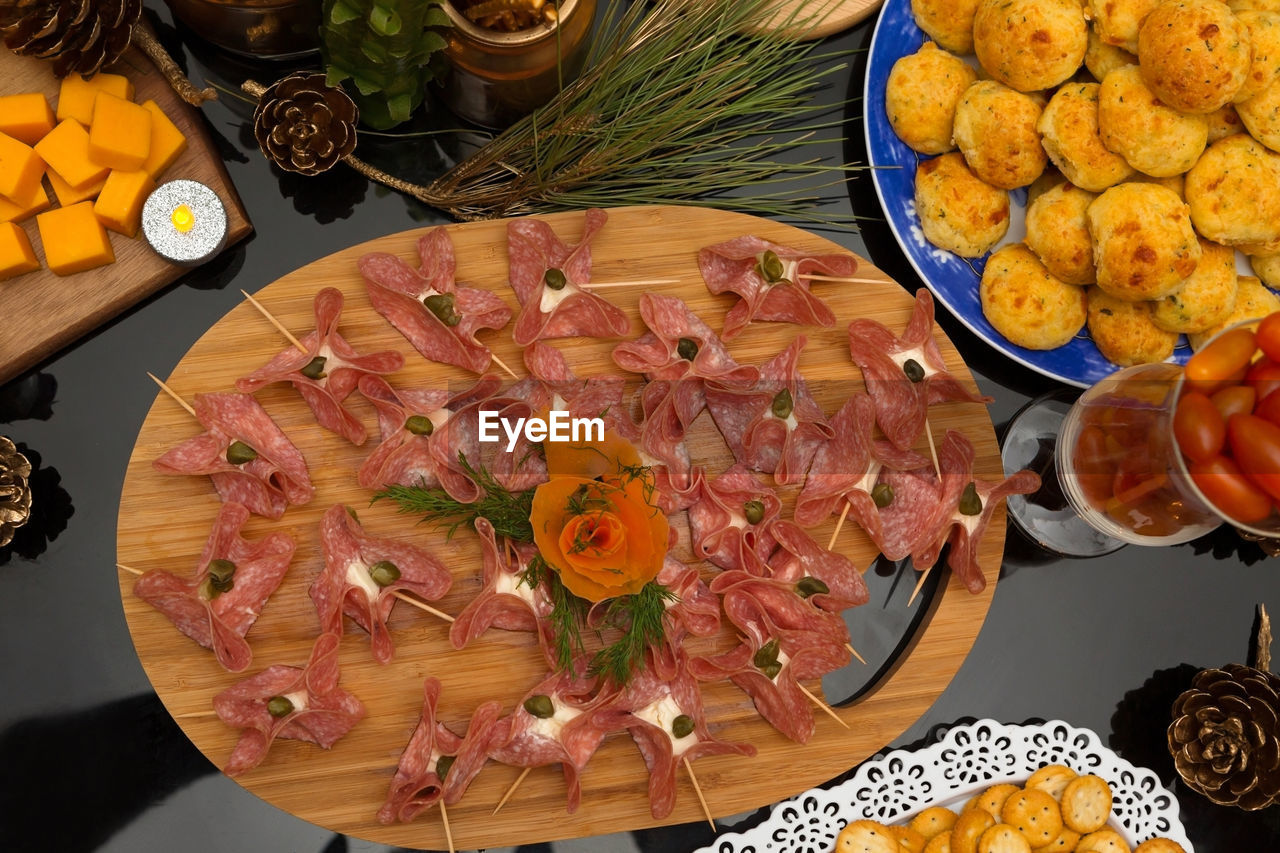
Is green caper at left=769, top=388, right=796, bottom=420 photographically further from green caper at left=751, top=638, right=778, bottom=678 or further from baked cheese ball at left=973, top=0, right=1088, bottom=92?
baked cheese ball at left=973, top=0, right=1088, bottom=92

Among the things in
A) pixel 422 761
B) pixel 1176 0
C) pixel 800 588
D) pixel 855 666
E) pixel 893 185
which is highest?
pixel 1176 0

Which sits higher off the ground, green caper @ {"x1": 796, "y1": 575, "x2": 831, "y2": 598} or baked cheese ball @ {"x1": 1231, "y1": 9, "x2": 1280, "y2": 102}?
baked cheese ball @ {"x1": 1231, "y1": 9, "x2": 1280, "y2": 102}

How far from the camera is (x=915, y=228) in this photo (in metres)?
1.76

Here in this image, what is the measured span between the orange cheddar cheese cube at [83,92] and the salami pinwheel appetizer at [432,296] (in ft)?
1.82

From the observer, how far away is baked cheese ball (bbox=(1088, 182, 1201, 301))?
1.54 metres

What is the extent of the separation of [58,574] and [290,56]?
1088 millimetres

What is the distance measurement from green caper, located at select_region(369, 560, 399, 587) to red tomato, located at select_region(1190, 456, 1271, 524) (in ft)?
4.21

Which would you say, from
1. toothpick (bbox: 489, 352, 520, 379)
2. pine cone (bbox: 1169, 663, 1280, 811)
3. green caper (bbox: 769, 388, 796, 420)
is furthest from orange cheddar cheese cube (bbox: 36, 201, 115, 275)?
pine cone (bbox: 1169, 663, 1280, 811)

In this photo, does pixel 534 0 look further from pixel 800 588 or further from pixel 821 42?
pixel 800 588

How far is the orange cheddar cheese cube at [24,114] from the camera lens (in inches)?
64.6

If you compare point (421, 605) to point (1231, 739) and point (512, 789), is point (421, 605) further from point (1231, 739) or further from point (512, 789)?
point (1231, 739)

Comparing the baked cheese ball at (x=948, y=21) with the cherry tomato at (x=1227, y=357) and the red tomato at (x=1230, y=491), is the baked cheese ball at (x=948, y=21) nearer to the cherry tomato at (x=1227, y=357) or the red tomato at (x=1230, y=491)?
the cherry tomato at (x=1227, y=357)

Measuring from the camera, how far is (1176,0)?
150 centimetres

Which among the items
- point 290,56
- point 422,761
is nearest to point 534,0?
point 290,56
